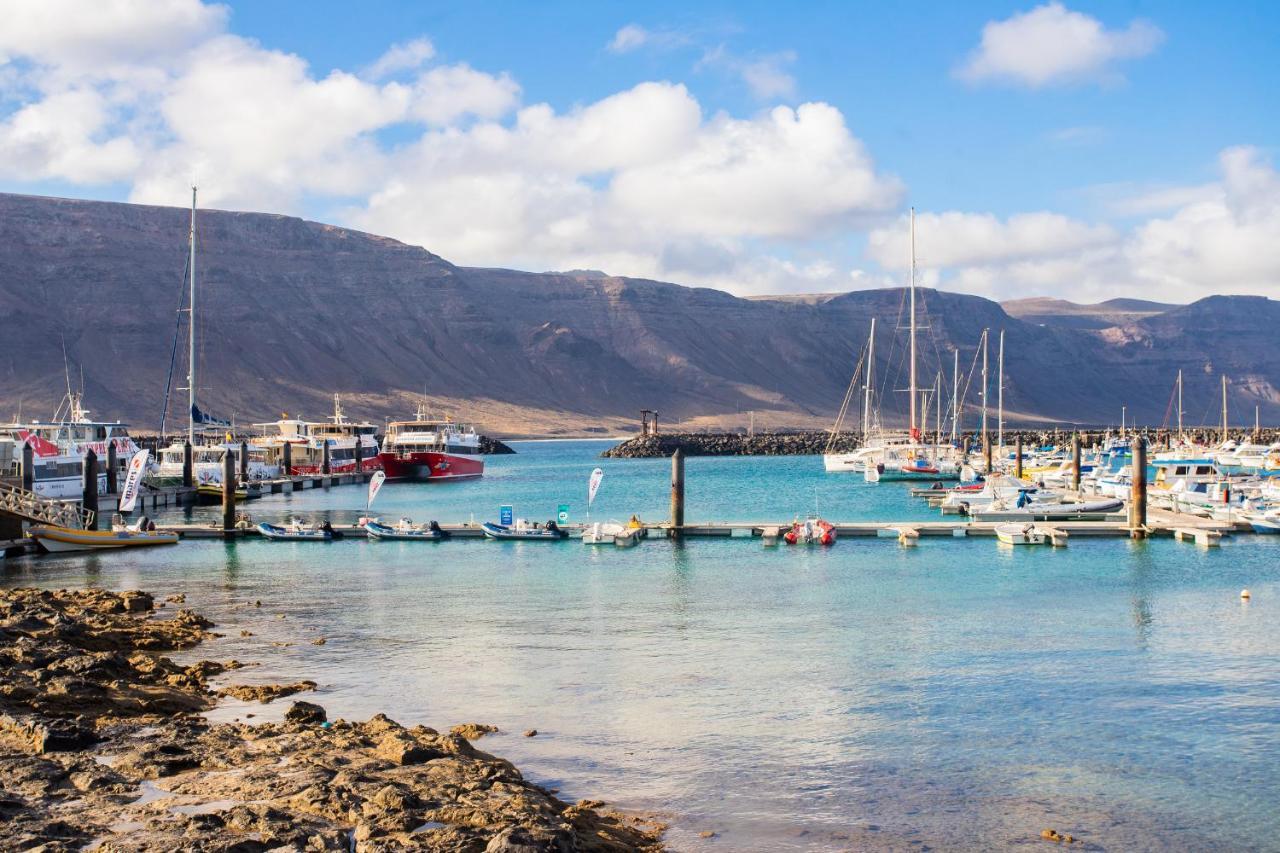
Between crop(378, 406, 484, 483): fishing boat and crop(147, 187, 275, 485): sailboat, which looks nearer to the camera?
crop(147, 187, 275, 485): sailboat

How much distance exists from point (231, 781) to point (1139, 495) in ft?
123

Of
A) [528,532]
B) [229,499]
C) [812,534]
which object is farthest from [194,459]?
[812,534]

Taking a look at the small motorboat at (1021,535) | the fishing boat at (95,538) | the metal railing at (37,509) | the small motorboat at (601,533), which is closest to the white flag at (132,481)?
the metal railing at (37,509)

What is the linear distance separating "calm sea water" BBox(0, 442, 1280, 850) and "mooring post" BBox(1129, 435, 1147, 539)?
4.69 ft

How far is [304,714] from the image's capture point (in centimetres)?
1816

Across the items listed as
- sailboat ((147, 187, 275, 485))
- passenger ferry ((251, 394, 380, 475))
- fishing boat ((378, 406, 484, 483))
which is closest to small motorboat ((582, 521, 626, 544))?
sailboat ((147, 187, 275, 485))

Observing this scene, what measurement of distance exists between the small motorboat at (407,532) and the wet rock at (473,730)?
1095 inches

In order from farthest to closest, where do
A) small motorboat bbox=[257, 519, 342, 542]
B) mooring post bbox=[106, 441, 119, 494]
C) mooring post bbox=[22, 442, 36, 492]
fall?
mooring post bbox=[106, 441, 119, 494] → mooring post bbox=[22, 442, 36, 492] → small motorboat bbox=[257, 519, 342, 542]

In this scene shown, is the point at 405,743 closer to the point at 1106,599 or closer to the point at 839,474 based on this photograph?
the point at 1106,599

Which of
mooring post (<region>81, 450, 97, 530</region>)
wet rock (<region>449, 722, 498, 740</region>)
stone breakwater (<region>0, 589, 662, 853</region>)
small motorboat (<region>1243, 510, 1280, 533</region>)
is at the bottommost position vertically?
wet rock (<region>449, 722, 498, 740</region>)

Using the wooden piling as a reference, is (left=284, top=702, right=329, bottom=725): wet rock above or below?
below

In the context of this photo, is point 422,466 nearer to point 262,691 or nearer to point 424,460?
point 424,460

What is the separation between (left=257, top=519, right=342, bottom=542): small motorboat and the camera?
4691cm

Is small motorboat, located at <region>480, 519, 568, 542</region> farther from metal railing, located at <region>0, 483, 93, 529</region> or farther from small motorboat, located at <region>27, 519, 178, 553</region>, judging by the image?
metal railing, located at <region>0, 483, 93, 529</region>
